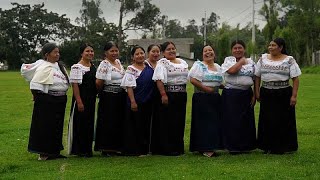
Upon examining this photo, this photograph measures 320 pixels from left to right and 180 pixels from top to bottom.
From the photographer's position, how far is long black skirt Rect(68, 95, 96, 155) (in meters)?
7.76

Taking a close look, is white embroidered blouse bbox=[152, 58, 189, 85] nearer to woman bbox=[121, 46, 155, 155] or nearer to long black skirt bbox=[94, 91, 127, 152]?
woman bbox=[121, 46, 155, 155]

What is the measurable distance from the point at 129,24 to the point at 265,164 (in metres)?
48.8

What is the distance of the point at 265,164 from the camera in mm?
6953

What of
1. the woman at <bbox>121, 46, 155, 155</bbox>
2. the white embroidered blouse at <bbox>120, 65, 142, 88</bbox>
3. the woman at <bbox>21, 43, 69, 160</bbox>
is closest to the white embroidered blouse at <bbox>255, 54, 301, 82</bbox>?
the woman at <bbox>121, 46, 155, 155</bbox>

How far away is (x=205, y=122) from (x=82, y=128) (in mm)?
1793

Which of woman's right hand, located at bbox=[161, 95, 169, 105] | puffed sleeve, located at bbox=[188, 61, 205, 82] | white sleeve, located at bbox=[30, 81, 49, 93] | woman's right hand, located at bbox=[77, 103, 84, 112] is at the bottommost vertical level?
woman's right hand, located at bbox=[77, 103, 84, 112]

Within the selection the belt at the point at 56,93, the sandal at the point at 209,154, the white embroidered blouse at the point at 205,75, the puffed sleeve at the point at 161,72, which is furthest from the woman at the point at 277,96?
the belt at the point at 56,93

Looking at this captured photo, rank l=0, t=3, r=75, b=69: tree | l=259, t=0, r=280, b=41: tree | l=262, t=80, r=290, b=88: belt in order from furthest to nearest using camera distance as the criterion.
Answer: l=0, t=3, r=75, b=69: tree
l=259, t=0, r=280, b=41: tree
l=262, t=80, r=290, b=88: belt

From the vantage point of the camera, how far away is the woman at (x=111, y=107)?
25.3 ft

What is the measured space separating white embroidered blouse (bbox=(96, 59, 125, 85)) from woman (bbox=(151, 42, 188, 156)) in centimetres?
61

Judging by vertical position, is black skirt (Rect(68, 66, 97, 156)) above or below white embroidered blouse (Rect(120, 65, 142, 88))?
below

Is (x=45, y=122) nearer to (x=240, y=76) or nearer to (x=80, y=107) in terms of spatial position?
(x=80, y=107)

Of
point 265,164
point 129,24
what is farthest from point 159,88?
point 129,24

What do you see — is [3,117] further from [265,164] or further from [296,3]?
[296,3]
